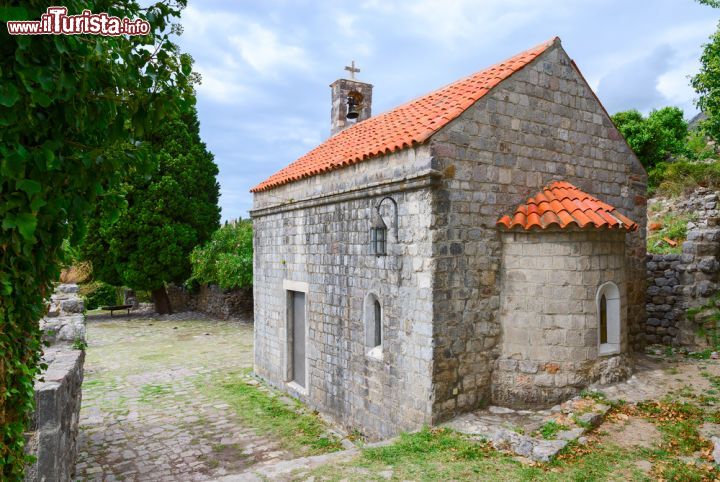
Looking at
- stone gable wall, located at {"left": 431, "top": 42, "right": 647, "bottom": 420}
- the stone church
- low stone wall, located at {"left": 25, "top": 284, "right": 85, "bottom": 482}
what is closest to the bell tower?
the stone church

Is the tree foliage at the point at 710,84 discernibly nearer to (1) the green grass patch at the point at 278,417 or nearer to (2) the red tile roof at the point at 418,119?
(2) the red tile roof at the point at 418,119

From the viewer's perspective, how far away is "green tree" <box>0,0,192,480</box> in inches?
102

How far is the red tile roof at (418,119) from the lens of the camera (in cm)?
674

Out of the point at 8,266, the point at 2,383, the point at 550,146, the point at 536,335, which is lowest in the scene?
the point at 536,335

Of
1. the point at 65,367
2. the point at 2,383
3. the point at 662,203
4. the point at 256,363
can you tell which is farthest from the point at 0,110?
the point at 662,203

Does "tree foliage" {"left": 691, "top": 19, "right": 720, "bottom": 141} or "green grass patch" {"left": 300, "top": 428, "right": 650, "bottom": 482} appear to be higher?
"tree foliage" {"left": 691, "top": 19, "right": 720, "bottom": 141}

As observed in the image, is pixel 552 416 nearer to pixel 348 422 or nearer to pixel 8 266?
pixel 348 422

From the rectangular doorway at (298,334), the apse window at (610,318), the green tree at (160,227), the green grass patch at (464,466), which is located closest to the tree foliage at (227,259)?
the green tree at (160,227)

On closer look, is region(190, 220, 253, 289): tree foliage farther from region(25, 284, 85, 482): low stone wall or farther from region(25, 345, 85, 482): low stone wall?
region(25, 345, 85, 482): low stone wall

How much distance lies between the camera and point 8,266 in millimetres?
2799

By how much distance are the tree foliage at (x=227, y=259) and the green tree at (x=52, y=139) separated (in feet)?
48.3

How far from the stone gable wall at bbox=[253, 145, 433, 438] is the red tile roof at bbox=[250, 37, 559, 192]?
19 cm

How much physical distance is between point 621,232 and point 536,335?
2069 millimetres

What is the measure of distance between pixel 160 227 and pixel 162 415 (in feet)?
42.1
